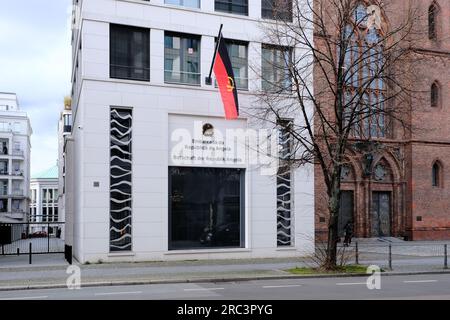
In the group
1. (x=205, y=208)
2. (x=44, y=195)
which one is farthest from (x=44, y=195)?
(x=205, y=208)

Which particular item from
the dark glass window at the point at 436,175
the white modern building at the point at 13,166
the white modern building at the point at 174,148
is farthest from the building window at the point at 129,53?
the white modern building at the point at 13,166

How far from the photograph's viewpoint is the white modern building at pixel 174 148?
75.3ft

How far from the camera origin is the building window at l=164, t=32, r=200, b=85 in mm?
24641

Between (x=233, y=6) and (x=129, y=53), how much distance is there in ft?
18.6

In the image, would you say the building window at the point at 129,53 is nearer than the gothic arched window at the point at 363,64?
No

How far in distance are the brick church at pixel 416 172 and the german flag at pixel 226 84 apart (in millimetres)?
14460

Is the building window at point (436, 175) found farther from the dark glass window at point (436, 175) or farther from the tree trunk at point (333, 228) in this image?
the tree trunk at point (333, 228)

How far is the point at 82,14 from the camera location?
2289 cm

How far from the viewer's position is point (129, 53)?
941 inches

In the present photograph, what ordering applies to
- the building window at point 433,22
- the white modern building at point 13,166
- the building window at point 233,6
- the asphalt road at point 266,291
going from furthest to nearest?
the white modern building at point 13,166
the building window at point 433,22
the building window at point 233,6
the asphalt road at point 266,291

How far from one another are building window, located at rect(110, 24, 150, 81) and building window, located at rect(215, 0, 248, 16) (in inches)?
150

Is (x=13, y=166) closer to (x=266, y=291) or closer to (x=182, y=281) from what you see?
(x=182, y=281)
